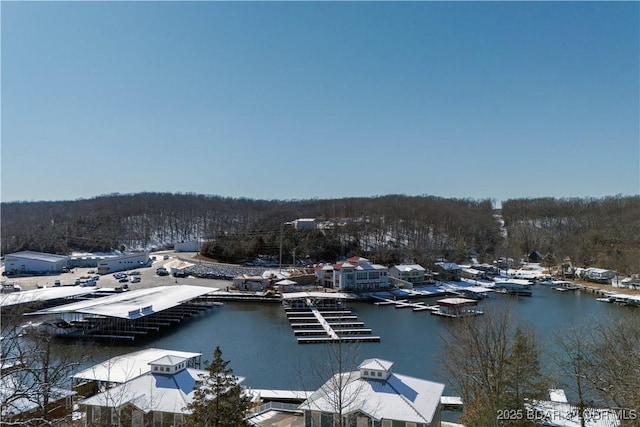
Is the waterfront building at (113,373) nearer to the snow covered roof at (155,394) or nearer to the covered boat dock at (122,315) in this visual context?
the snow covered roof at (155,394)

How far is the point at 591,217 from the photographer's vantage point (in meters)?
46.2

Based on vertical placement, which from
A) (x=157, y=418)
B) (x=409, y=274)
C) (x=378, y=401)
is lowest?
(x=409, y=274)

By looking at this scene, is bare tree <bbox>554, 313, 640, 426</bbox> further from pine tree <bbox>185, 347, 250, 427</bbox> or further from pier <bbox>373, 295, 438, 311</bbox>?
pier <bbox>373, 295, 438, 311</bbox>

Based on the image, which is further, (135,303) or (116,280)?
(116,280)

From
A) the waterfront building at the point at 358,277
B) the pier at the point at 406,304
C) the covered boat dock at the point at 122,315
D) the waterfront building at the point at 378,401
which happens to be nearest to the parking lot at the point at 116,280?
the covered boat dock at the point at 122,315

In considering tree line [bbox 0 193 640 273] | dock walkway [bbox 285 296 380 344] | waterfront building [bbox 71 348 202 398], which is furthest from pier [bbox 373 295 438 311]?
waterfront building [bbox 71 348 202 398]

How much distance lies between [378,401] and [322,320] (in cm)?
1236

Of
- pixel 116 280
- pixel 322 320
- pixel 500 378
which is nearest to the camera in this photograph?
pixel 500 378

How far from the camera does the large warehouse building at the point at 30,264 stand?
33.3 metres

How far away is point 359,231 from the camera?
4250 centimetres

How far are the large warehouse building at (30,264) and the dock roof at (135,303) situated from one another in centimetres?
1631

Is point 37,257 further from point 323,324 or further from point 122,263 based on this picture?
point 323,324

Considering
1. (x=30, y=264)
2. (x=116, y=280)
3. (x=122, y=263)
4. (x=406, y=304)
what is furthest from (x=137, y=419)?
(x=30, y=264)

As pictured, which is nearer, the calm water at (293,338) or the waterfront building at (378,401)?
the waterfront building at (378,401)
